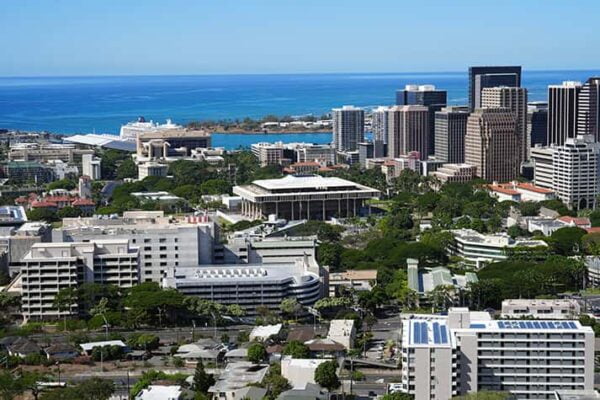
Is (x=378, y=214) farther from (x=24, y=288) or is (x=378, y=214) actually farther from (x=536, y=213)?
(x=24, y=288)

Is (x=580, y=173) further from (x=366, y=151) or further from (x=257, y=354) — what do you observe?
(x=257, y=354)

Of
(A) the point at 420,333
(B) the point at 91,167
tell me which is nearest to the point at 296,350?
(A) the point at 420,333

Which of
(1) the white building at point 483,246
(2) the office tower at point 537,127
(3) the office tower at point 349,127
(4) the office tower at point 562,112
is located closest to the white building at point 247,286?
(1) the white building at point 483,246

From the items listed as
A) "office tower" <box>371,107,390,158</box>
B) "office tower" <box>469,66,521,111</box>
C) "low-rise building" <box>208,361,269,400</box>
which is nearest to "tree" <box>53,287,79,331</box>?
"low-rise building" <box>208,361,269,400</box>

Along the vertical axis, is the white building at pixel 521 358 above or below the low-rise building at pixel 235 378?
above

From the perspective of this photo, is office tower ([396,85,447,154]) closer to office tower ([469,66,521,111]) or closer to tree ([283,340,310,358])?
office tower ([469,66,521,111])

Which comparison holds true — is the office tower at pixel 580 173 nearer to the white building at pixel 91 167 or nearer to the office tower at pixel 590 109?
the office tower at pixel 590 109

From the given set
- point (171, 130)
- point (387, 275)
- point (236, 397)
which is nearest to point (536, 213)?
point (387, 275)
